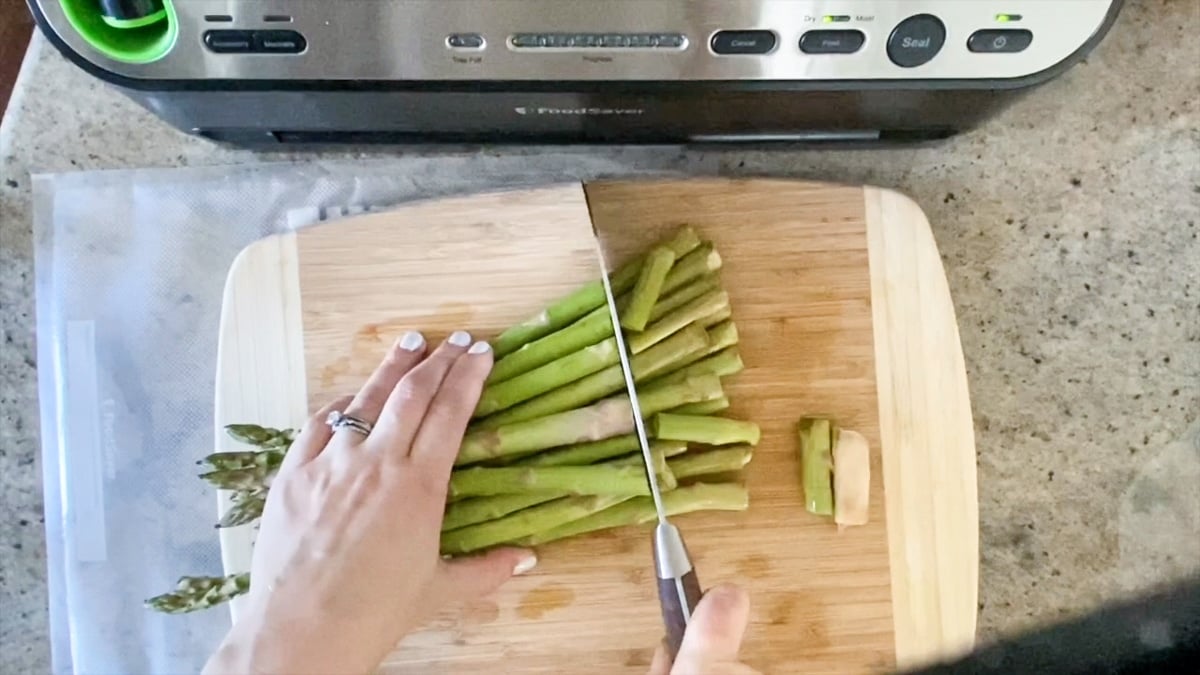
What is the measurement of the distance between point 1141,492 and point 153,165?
37.0 inches

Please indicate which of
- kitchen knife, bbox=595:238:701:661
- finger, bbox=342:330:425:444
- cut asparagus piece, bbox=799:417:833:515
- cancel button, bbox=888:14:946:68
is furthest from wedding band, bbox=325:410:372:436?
cancel button, bbox=888:14:946:68

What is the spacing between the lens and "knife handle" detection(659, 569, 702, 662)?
2.77 feet

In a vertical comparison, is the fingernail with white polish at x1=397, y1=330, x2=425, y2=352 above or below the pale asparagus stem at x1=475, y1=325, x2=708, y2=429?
above

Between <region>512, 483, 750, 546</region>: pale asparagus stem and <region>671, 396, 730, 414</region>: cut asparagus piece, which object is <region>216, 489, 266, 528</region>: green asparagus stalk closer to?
<region>512, 483, 750, 546</region>: pale asparagus stem

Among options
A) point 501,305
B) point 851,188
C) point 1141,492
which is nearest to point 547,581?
point 501,305

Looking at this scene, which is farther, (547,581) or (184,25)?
(547,581)

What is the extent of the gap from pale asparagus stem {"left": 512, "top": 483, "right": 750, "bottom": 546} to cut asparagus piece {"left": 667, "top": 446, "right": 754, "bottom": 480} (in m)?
0.01

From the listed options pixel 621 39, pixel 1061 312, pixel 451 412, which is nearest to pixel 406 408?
pixel 451 412

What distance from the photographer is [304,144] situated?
3.13ft

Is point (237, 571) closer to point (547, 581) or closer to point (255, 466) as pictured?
point (255, 466)

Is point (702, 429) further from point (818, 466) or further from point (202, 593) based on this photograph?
point (202, 593)

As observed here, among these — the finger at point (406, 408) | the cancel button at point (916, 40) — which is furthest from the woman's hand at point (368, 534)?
the cancel button at point (916, 40)

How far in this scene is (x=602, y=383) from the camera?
92cm

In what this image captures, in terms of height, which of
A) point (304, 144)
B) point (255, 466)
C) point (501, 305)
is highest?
point (304, 144)
